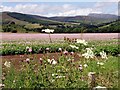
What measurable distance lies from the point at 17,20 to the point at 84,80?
48.8 ft

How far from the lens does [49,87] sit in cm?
611

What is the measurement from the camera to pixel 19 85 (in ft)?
20.3

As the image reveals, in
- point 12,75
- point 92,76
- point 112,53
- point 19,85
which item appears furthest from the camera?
point 112,53

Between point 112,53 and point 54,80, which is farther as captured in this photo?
point 112,53

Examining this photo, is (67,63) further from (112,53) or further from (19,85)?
(112,53)

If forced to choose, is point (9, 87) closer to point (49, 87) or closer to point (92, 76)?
point (49, 87)

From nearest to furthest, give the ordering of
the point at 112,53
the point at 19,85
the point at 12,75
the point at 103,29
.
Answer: the point at 19,85, the point at 12,75, the point at 112,53, the point at 103,29

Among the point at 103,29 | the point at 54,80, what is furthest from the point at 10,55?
the point at 103,29

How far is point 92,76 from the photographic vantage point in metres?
5.77

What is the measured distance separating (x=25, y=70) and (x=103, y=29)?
13.4 m

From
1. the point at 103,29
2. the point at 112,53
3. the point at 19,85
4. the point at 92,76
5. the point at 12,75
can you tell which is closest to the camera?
the point at 92,76

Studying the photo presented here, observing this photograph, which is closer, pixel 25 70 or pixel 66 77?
pixel 66 77

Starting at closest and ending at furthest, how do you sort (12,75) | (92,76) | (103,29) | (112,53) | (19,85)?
(92,76), (19,85), (12,75), (112,53), (103,29)

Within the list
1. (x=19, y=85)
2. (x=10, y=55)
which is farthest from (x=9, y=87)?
(x=10, y=55)
